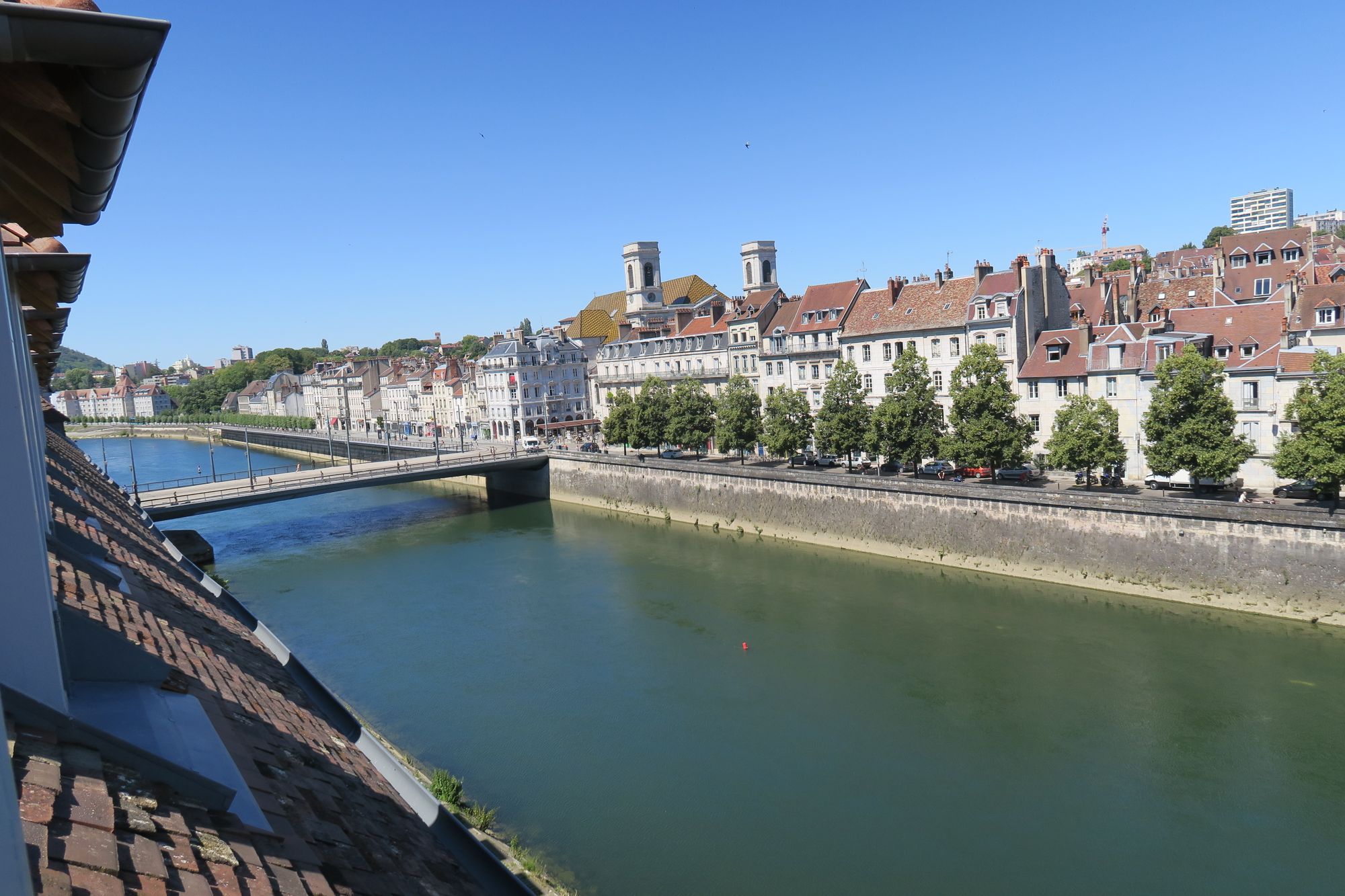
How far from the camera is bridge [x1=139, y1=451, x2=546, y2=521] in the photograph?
123ft

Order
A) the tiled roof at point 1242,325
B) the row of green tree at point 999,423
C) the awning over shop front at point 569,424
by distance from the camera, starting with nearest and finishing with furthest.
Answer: the row of green tree at point 999,423 < the tiled roof at point 1242,325 < the awning over shop front at point 569,424

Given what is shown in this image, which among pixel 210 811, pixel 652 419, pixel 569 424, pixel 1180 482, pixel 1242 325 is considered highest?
pixel 1242 325

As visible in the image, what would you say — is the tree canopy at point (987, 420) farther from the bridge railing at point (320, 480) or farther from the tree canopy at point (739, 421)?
the bridge railing at point (320, 480)

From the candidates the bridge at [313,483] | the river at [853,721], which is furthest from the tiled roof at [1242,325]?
the bridge at [313,483]

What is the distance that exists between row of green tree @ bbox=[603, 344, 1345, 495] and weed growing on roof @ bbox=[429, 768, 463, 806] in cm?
2277

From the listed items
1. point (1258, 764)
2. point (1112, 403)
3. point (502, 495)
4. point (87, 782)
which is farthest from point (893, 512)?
point (87, 782)

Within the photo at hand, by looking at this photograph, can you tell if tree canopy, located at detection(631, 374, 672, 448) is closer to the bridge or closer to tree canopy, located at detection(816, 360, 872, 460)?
the bridge

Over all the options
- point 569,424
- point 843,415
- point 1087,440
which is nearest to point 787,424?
point 843,415

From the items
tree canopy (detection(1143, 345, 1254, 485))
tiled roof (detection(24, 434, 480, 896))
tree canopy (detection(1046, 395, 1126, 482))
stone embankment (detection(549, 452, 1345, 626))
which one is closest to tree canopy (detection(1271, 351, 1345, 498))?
stone embankment (detection(549, 452, 1345, 626))

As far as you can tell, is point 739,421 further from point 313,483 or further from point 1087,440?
point 313,483

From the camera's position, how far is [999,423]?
102 feet

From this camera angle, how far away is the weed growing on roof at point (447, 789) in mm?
13562

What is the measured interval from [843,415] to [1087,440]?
10474 millimetres

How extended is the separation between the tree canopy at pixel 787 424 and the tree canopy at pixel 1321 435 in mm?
19201
